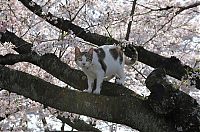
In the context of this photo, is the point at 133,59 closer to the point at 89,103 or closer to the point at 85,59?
the point at 85,59

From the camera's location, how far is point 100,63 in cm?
394

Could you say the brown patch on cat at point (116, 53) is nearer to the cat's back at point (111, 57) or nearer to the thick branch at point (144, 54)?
the cat's back at point (111, 57)

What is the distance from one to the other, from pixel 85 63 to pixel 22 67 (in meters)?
6.14

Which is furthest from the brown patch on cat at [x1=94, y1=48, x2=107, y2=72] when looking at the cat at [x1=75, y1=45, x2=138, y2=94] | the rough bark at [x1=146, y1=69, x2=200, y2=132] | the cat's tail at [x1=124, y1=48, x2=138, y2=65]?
the rough bark at [x1=146, y1=69, x2=200, y2=132]

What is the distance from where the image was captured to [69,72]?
3762 millimetres

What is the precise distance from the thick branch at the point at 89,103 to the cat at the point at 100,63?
63cm

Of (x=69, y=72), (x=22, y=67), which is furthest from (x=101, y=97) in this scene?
(x=22, y=67)

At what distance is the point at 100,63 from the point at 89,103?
3.19ft

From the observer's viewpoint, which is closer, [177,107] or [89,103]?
[177,107]

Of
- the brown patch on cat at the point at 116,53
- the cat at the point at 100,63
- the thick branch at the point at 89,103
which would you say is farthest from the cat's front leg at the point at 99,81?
the thick branch at the point at 89,103

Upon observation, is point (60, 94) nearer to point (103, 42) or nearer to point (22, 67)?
point (103, 42)

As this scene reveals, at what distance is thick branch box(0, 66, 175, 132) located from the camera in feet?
9.73

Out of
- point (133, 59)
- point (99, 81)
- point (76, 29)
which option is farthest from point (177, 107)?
point (76, 29)

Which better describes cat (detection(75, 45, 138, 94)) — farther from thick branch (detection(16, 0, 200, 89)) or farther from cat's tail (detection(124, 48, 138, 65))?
thick branch (detection(16, 0, 200, 89))
